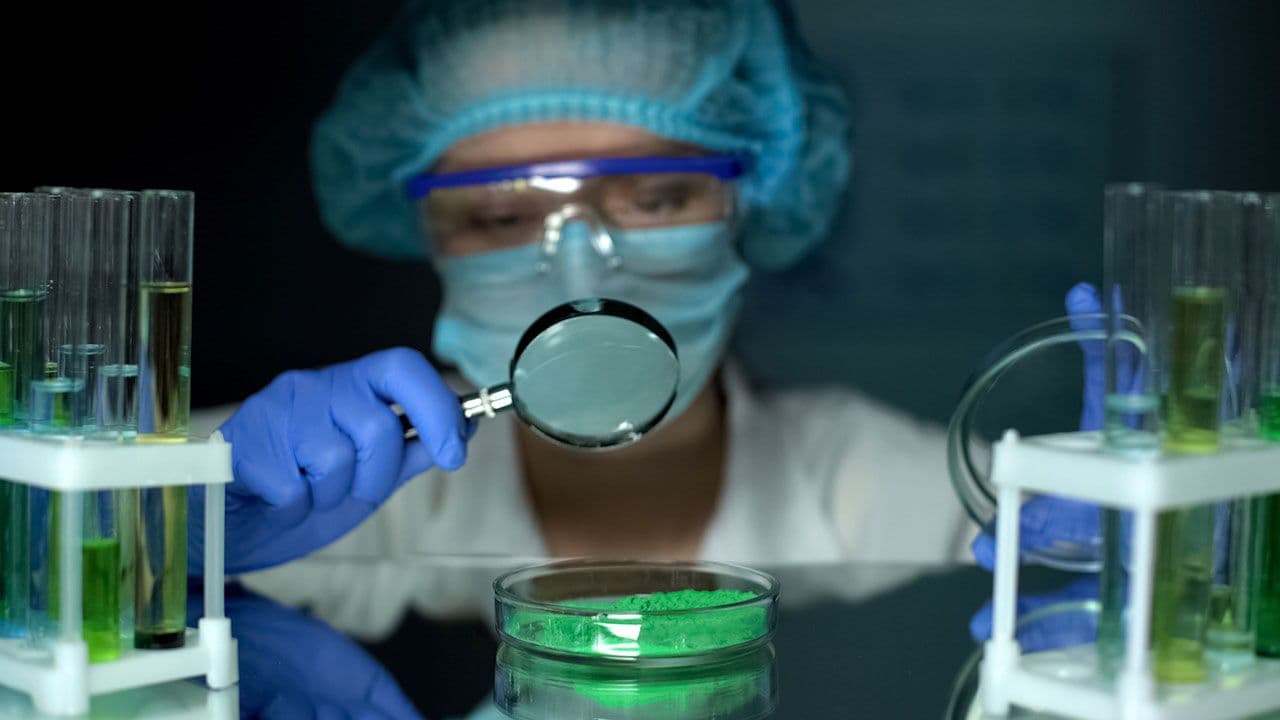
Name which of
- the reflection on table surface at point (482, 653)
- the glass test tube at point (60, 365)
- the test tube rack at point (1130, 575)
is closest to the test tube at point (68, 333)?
the glass test tube at point (60, 365)

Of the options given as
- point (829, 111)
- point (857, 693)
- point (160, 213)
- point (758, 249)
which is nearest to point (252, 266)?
point (758, 249)

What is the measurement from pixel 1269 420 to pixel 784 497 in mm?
1187

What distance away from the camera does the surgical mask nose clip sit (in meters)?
1.74

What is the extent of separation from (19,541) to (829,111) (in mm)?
1378

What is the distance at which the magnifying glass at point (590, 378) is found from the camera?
112cm

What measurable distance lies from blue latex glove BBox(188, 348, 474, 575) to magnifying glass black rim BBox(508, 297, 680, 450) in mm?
112

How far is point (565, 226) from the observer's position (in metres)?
1.74

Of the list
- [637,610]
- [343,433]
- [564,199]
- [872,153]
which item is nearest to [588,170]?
[564,199]

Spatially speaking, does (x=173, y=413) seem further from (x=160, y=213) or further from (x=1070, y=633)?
(x=1070, y=633)

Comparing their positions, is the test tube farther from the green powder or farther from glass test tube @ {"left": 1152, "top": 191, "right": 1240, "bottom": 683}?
glass test tube @ {"left": 1152, "top": 191, "right": 1240, "bottom": 683}

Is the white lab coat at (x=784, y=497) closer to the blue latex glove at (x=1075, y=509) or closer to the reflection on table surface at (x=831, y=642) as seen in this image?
the reflection on table surface at (x=831, y=642)

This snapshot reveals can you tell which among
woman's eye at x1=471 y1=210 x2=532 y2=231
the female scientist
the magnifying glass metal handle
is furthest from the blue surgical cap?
the magnifying glass metal handle

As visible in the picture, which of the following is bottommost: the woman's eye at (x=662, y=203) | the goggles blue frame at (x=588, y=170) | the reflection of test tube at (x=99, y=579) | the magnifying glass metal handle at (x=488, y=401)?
the reflection of test tube at (x=99, y=579)

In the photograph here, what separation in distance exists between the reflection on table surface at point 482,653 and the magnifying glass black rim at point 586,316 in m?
0.20
